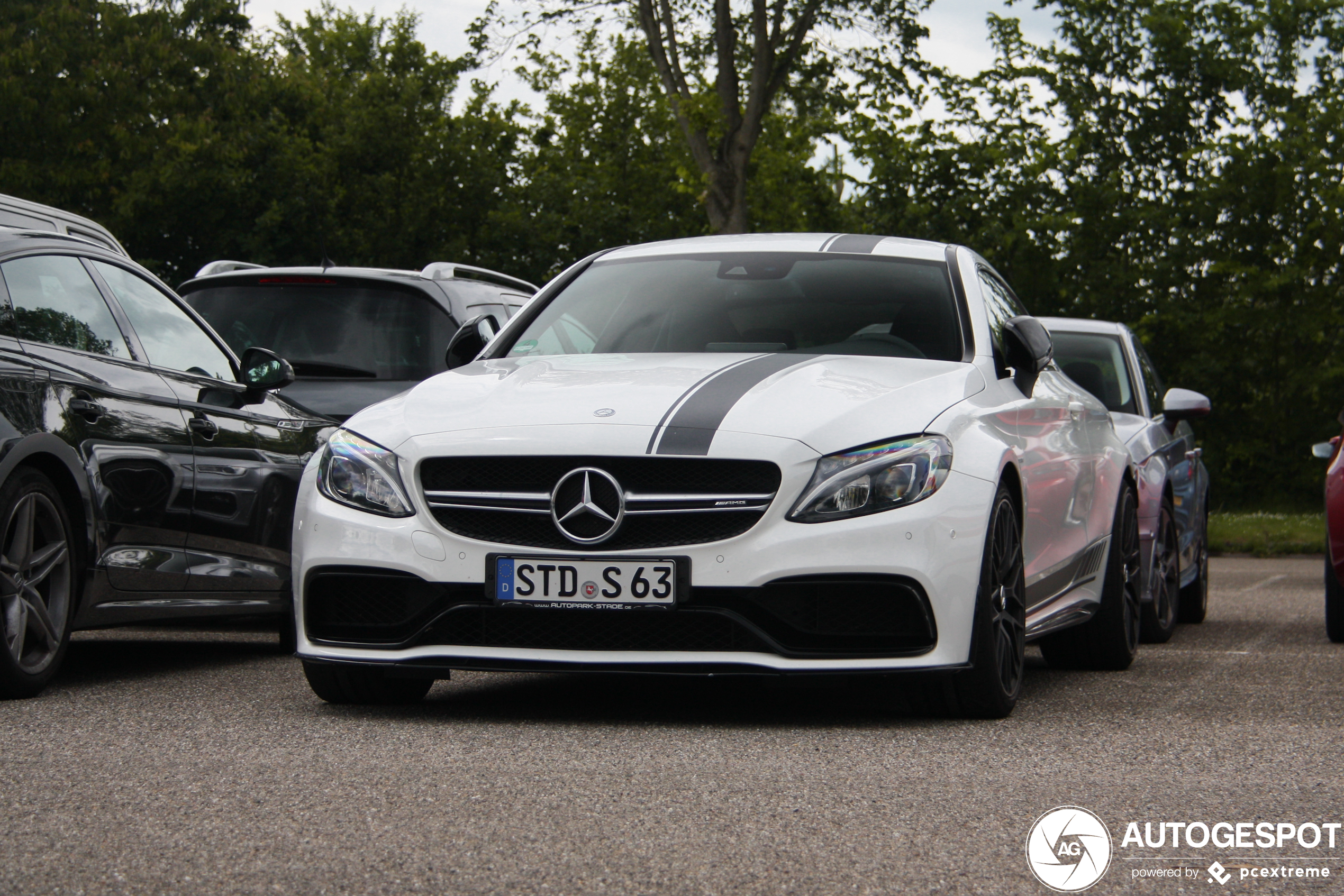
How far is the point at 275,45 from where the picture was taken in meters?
55.8

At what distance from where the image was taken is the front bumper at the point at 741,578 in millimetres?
4883

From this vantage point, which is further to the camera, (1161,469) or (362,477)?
(1161,469)

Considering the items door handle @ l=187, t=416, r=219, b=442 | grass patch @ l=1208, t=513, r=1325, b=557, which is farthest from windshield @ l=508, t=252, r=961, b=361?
grass patch @ l=1208, t=513, r=1325, b=557

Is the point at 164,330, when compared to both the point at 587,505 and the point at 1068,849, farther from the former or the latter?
the point at 1068,849

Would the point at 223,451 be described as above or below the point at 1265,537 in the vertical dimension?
above

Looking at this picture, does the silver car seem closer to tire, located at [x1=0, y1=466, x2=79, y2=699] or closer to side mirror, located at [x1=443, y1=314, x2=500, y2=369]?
side mirror, located at [x1=443, y1=314, x2=500, y2=369]

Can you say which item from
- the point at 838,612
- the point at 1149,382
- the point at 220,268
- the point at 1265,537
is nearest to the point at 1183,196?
the point at 1265,537

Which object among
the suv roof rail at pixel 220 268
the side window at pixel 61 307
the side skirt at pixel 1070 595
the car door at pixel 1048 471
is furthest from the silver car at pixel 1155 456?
the side window at pixel 61 307

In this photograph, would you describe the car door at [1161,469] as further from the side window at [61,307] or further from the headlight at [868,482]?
the side window at [61,307]

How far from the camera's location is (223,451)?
7102 mm

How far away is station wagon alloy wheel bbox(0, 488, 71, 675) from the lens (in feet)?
18.5

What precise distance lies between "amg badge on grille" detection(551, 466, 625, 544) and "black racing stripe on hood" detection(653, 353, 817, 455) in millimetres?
173

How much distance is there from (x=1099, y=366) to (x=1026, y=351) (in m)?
3.94

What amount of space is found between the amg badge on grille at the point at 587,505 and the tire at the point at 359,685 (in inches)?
32.2
